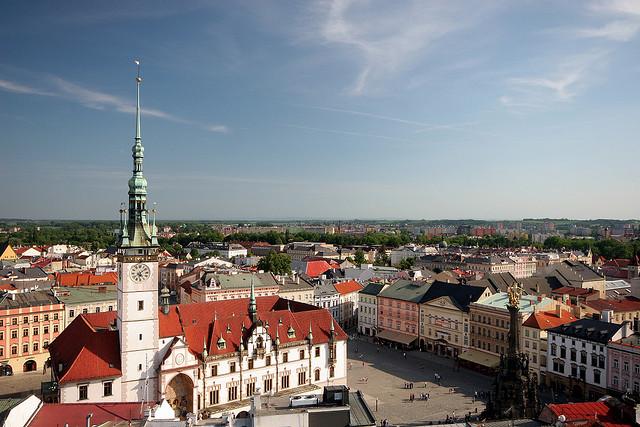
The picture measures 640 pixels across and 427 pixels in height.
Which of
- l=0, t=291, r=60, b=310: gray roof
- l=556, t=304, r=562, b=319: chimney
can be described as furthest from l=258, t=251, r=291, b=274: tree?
l=556, t=304, r=562, b=319: chimney

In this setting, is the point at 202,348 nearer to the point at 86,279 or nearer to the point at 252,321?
the point at 252,321

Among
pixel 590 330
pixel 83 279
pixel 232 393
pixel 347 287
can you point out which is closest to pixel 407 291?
pixel 347 287

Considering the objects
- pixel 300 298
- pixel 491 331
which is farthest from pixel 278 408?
pixel 300 298

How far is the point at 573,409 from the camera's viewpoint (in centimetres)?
2850

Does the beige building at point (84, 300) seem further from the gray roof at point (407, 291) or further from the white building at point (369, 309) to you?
the gray roof at point (407, 291)

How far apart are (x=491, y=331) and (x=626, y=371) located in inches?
755

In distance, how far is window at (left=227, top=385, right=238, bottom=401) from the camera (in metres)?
50.0

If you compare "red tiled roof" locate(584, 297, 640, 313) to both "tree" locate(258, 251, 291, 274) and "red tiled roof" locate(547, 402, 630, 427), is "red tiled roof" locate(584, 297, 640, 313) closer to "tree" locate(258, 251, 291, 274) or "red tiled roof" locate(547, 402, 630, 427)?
"red tiled roof" locate(547, 402, 630, 427)

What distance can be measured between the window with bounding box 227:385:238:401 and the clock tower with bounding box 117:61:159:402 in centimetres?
690

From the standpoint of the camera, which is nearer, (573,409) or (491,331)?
(573,409)

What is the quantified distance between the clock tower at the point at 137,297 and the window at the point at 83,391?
8.76ft

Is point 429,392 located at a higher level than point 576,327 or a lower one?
lower

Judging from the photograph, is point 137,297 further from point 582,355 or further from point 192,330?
point 582,355

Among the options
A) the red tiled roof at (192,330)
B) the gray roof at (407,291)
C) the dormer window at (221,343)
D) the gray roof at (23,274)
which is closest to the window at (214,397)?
the red tiled roof at (192,330)
